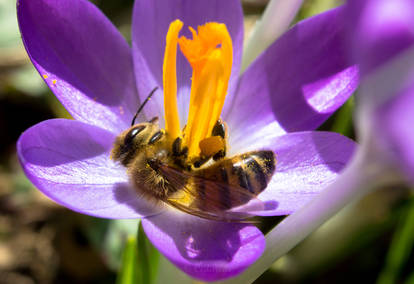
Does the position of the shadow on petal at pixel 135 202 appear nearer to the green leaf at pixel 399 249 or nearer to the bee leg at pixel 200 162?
the bee leg at pixel 200 162

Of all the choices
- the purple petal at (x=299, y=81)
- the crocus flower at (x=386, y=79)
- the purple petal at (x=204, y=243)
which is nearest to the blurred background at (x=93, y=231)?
the purple petal at (x=299, y=81)

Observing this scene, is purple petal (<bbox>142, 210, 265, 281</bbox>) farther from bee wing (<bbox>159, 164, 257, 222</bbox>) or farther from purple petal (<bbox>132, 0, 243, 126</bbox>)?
purple petal (<bbox>132, 0, 243, 126</bbox>)

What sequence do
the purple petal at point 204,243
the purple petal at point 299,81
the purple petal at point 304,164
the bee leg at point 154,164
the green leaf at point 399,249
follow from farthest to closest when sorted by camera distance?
the green leaf at point 399,249
the purple petal at point 299,81
the purple petal at point 304,164
the bee leg at point 154,164
the purple petal at point 204,243

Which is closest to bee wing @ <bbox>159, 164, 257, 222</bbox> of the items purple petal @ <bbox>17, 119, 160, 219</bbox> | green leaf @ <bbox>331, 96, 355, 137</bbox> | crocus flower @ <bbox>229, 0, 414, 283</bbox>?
purple petal @ <bbox>17, 119, 160, 219</bbox>

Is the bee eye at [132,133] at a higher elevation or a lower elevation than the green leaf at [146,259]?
higher

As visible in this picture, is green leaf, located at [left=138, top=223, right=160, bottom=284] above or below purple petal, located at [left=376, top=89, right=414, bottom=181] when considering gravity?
below

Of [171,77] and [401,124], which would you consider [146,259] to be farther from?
[401,124]
